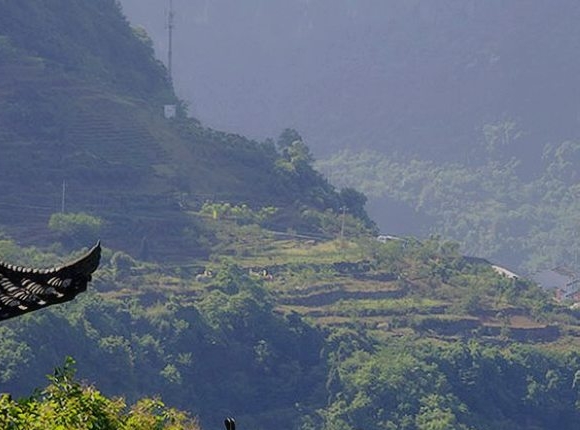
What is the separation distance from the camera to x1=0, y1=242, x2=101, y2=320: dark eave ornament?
9.82m

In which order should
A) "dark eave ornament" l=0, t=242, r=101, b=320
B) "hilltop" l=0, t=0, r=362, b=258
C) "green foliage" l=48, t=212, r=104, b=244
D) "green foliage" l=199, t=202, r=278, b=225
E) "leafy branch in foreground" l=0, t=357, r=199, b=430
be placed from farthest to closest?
"green foliage" l=199, t=202, r=278, b=225 → "hilltop" l=0, t=0, r=362, b=258 → "green foliage" l=48, t=212, r=104, b=244 → "leafy branch in foreground" l=0, t=357, r=199, b=430 → "dark eave ornament" l=0, t=242, r=101, b=320

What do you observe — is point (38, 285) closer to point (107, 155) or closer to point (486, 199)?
point (107, 155)

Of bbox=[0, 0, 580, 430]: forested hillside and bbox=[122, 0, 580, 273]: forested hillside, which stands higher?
bbox=[122, 0, 580, 273]: forested hillside

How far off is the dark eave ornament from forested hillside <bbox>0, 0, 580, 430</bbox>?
1280 inches

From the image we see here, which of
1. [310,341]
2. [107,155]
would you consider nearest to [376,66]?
[107,155]

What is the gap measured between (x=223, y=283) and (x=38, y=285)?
4417cm

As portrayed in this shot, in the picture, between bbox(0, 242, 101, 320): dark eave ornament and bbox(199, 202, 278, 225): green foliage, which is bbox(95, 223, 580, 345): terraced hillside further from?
bbox(0, 242, 101, 320): dark eave ornament

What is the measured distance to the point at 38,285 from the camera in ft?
32.5

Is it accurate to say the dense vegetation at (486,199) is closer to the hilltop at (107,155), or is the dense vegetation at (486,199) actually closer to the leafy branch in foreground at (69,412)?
the hilltop at (107,155)

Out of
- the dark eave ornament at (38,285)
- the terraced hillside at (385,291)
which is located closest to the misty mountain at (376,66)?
the terraced hillside at (385,291)

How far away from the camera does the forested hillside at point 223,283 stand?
49312mm

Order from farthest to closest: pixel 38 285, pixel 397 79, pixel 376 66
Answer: pixel 376 66 < pixel 397 79 < pixel 38 285

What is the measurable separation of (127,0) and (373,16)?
19996 mm

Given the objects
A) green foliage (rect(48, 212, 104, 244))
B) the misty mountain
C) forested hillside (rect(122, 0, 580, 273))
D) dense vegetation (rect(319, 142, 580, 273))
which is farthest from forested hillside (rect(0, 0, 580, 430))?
the misty mountain
